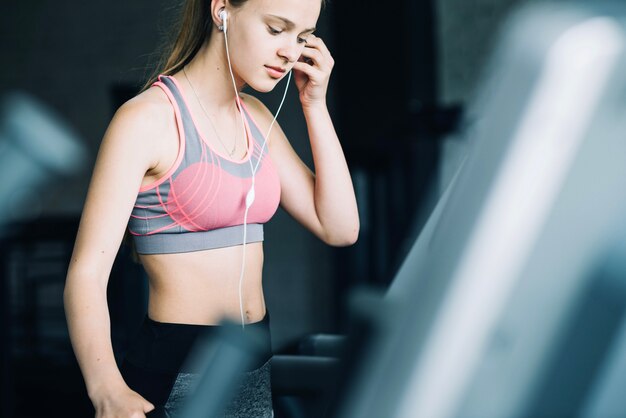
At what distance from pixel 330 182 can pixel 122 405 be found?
64 cm

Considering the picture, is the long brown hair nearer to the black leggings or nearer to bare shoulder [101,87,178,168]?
bare shoulder [101,87,178,168]

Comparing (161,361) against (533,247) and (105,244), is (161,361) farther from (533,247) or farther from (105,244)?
(533,247)

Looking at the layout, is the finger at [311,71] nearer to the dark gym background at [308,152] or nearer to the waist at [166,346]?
the waist at [166,346]

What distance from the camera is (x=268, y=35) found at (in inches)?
42.2

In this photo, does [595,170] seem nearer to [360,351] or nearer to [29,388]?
[360,351]

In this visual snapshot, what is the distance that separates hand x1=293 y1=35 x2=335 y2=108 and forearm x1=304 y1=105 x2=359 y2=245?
0.8 inches

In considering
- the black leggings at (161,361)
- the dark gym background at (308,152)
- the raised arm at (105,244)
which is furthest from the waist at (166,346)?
the dark gym background at (308,152)

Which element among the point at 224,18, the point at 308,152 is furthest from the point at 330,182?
the point at 308,152

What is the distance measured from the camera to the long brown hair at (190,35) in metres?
1.21

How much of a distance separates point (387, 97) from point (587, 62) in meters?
3.66

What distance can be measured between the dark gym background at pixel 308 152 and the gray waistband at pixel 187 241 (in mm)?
1929

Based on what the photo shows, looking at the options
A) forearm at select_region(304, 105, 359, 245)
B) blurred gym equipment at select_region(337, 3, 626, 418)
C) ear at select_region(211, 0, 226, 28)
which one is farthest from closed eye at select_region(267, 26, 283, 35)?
blurred gym equipment at select_region(337, 3, 626, 418)

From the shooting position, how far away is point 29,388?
13.6ft

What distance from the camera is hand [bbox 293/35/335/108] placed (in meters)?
1.23
